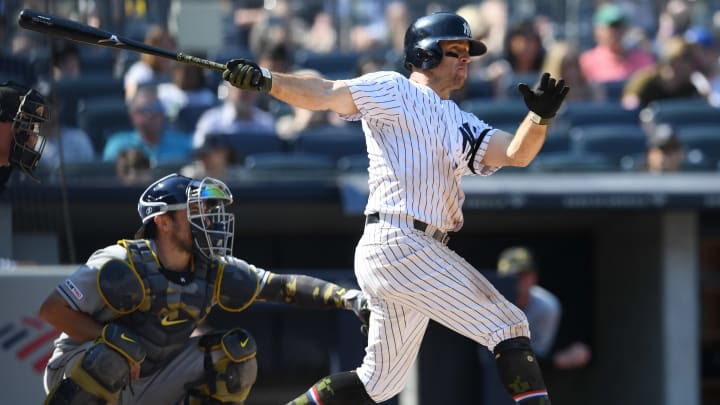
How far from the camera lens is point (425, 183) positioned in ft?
14.9

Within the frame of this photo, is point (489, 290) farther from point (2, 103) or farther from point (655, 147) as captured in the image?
point (655, 147)

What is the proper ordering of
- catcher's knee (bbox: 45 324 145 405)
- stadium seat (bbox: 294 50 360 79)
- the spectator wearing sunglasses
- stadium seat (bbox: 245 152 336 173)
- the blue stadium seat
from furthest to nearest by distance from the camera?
stadium seat (bbox: 294 50 360 79)
the blue stadium seat
the spectator wearing sunglasses
stadium seat (bbox: 245 152 336 173)
catcher's knee (bbox: 45 324 145 405)

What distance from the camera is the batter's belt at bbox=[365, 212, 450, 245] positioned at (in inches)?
180

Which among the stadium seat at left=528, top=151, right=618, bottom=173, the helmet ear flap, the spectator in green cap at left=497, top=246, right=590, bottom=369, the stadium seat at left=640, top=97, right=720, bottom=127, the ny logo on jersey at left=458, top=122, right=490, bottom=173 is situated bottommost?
the spectator in green cap at left=497, top=246, right=590, bottom=369

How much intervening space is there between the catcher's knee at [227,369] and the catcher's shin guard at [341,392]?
245mm

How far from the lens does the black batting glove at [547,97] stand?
14.3 ft

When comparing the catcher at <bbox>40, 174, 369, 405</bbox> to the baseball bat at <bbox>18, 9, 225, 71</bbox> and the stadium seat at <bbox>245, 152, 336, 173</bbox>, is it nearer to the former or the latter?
the baseball bat at <bbox>18, 9, 225, 71</bbox>

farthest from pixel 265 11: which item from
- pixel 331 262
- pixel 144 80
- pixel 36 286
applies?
pixel 36 286

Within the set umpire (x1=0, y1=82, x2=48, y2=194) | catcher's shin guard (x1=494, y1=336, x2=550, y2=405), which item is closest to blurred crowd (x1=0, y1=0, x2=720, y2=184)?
umpire (x1=0, y1=82, x2=48, y2=194)

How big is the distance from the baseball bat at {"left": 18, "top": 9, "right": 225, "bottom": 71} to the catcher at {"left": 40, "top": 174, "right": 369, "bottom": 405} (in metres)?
0.57

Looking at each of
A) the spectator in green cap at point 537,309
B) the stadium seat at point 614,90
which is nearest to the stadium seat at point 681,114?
the stadium seat at point 614,90

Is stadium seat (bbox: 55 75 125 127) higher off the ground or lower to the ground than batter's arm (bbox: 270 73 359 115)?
higher

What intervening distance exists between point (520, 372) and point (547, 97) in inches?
36.9

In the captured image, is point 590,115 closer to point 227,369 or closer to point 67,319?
point 227,369
